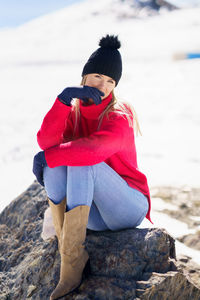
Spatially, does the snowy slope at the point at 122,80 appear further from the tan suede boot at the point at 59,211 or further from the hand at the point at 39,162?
the tan suede boot at the point at 59,211

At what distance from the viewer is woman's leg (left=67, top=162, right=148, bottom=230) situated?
162 cm

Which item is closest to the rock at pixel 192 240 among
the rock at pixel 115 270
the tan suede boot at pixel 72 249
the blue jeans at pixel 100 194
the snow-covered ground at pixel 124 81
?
the snow-covered ground at pixel 124 81

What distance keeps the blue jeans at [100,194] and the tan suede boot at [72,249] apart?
0.15 ft

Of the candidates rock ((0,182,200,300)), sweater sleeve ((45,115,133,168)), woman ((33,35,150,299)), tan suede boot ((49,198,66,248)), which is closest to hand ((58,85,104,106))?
woman ((33,35,150,299))

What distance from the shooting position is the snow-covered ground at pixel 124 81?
5.30 m

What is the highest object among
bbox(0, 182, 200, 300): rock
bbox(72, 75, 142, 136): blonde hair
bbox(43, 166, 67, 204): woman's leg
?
bbox(72, 75, 142, 136): blonde hair

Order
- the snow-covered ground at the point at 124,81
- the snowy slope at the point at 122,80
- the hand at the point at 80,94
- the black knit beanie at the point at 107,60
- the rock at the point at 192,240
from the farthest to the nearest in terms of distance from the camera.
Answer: the snowy slope at the point at 122,80 < the snow-covered ground at the point at 124,81 < the rock at the point at 192,240 < the black knit beanie at the point at 107,60 < the hand at the point at 80,94

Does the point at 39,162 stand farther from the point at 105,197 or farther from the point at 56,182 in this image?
the point at 105,197

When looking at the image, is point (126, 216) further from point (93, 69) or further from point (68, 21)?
point (68, 21)

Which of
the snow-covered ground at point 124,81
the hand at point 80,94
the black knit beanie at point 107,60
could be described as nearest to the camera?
the hand at point 80,94

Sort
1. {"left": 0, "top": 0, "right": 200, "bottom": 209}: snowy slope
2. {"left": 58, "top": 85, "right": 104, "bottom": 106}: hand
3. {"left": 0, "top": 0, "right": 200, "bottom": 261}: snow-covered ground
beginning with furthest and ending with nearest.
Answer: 1. {"left": 0, "top": 0, "right": 200, "bottom": 209}: snowy slope
2. {"left": 0, "top": 0, "right": 200, "bottom": 261}: snow-covered ground
3. {"left": 58, "top": 85, "right": 104, "bottom": 106}: hand

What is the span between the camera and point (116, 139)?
1.72m

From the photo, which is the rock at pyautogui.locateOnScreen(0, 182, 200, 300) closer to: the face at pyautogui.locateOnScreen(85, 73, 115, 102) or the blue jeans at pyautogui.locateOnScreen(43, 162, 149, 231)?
the blue jeans at pyautogui.locateOnScreen(43, 162, 149, 231)

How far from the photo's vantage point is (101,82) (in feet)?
6.30
